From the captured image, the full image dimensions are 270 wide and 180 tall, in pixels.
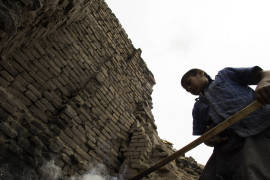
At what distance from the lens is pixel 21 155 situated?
248 cm

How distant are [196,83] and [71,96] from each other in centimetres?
195

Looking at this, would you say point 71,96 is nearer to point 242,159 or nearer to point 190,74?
point 190,74

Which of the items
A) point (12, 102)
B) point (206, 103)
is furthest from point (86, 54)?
point (206, 103)

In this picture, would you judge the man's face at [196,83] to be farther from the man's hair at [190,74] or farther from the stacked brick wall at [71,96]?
the stacked brick wall at [71,96]

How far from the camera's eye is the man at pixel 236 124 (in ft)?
5.50

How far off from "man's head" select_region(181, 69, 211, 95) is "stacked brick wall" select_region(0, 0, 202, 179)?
156 cm

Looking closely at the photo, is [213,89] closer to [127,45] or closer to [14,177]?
[14,177]

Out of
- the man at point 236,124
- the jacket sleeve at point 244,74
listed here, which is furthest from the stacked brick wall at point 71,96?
the jacket sleeve at point 244,74

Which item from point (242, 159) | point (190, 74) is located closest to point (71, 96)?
point (190, 74)

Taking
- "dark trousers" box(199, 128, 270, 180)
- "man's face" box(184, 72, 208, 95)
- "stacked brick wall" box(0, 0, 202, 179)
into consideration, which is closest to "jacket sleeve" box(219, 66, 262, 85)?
"man's face" box(184, 72, 208, 95)

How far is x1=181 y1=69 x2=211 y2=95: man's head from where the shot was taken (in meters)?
2.39

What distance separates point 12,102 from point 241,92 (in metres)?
2.40

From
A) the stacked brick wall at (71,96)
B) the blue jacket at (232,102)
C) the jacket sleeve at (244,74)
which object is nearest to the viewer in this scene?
the blue jacket at (232,102)

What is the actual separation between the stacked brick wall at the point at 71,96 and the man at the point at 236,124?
1528 mm
